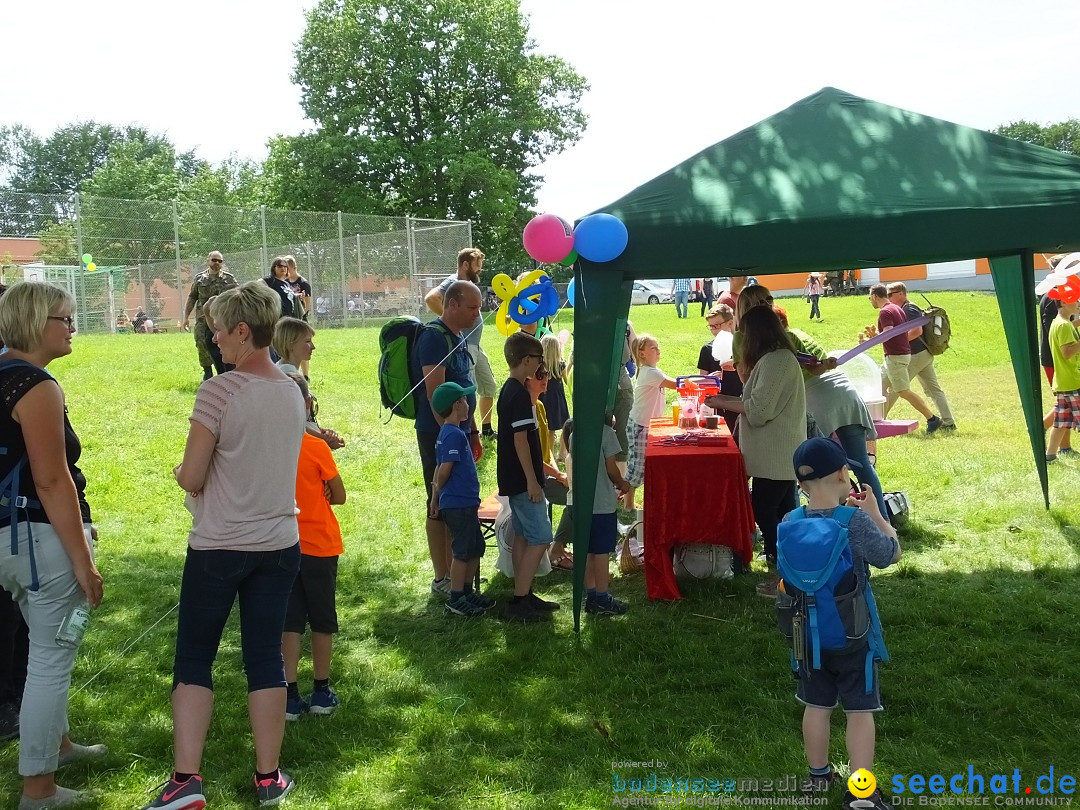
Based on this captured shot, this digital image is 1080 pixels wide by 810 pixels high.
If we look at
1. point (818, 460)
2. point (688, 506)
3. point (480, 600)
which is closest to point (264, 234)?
point (480, 600)

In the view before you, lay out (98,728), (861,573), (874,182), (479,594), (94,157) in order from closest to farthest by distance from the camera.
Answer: (861,573) → (98,728) → (874,182) → (479,594) → (94,157)

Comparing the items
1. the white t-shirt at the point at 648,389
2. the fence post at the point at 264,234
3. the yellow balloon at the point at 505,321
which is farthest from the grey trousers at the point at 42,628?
the fence post at the point at 264,234

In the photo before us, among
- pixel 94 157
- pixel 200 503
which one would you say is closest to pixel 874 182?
pixel 200 503

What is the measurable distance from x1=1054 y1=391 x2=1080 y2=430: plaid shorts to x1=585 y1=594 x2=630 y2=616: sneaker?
5133mm

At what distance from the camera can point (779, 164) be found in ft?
15.1

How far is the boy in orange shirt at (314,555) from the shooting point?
12.1 ft

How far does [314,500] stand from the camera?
371cm

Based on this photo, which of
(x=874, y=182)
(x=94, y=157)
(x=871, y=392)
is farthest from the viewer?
(x=94, y=157)

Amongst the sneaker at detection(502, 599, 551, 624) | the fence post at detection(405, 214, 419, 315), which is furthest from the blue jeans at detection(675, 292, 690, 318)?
the sneaker at detection(502, 599, 551, 624)

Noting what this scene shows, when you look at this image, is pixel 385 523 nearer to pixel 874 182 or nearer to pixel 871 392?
pixel 871 392

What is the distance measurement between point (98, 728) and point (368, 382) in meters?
8.84

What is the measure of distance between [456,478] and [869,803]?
8.52ft

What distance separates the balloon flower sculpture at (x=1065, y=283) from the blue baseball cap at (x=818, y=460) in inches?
210

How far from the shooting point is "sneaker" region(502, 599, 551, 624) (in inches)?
196
